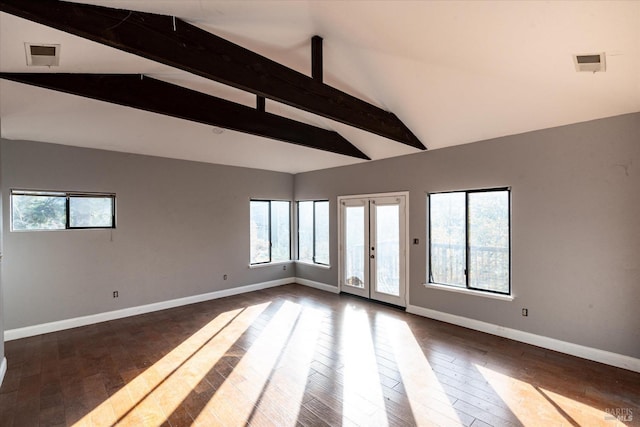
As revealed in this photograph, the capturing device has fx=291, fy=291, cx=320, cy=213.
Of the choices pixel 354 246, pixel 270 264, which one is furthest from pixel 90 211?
pixel 354 246

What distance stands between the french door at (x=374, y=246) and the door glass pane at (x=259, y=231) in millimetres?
Answer: 1788

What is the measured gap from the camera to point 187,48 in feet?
6.86

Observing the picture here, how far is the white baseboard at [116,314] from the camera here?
13.1ft

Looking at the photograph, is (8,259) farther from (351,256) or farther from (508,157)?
(508,157)

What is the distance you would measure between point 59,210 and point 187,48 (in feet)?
12.6

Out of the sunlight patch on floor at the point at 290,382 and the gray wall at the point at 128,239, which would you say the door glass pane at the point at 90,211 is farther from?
the sunlight patch on floor at the point at 290,382

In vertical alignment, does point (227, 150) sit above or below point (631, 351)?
above

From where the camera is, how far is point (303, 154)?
227 inches

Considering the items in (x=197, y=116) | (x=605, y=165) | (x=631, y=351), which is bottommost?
(x=631, y=351)

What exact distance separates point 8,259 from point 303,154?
15.2 feet

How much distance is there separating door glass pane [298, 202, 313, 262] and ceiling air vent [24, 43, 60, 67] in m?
5.10

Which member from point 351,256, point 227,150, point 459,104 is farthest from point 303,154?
point 459,104

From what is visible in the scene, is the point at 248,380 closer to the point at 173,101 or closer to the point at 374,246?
the point at 173,101

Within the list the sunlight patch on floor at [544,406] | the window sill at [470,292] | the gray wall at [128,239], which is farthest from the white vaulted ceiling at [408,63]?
the sunlight patch on floor at [544,406]
